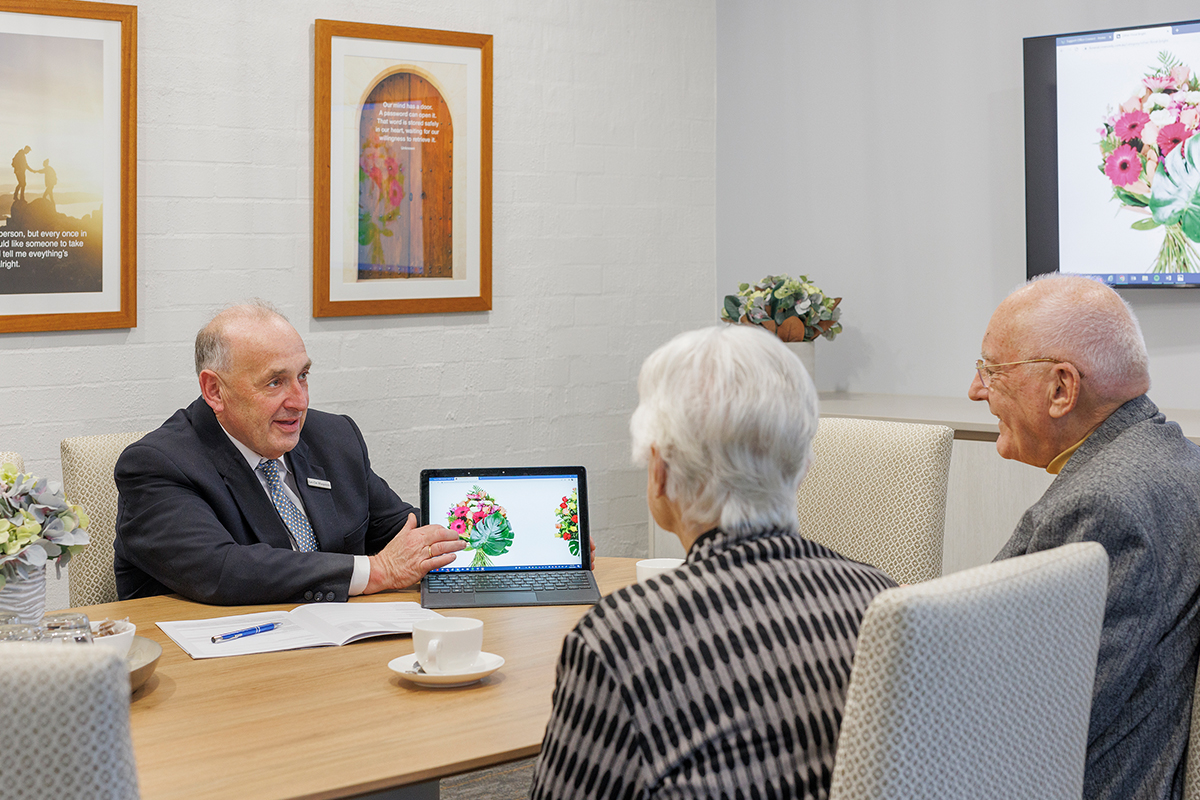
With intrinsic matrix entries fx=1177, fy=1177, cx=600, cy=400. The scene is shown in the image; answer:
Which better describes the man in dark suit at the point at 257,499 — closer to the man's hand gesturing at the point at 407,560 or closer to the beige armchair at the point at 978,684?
the man's hand gesturing at the point at 407,560

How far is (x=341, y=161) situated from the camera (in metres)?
3.54

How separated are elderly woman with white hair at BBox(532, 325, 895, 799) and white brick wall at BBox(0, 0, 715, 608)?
2.34m

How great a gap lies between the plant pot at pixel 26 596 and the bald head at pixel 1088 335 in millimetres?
1485

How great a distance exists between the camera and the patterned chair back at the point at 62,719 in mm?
883

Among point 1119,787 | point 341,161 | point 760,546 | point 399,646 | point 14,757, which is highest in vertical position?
point 341,161

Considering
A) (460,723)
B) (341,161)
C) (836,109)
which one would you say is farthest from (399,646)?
(836,109)

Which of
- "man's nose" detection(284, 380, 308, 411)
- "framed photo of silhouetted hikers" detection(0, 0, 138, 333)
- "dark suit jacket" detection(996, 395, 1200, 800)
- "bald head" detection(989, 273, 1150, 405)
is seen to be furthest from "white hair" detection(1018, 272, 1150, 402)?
"framed photo of silhouetted hikers" detection(0, 0, 138, 333)

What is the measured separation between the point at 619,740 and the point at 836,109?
342cm

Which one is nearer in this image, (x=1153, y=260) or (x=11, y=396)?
(x=11, y=396)

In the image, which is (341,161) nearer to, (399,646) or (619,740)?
(399,646)

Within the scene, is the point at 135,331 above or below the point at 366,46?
below

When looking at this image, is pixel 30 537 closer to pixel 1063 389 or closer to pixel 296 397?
pixel 296 397

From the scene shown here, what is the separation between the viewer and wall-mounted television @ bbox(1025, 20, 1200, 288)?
320cm

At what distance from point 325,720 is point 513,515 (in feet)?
2.38
